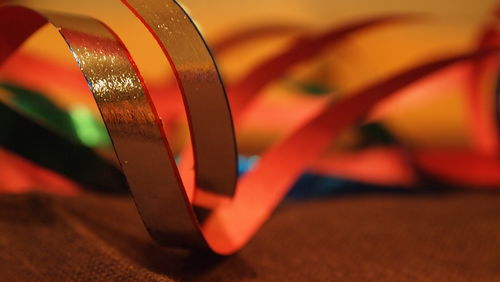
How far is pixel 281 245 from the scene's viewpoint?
0.40m

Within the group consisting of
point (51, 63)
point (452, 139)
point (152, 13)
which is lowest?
point (452, 139)

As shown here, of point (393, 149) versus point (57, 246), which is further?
point (393, 149)

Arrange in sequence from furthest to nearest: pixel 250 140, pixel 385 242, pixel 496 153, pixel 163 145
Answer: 1. pixel 250 140
2. pixel 496 153
3. pixel 385 242
4. pixel 163 145

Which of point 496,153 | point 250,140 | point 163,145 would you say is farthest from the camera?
point 250,140

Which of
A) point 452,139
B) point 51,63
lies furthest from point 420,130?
point 51,63

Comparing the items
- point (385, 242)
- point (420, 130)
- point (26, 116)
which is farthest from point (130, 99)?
point (420, 130)

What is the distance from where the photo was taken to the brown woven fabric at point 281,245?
32cm

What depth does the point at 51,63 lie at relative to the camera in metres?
0.65

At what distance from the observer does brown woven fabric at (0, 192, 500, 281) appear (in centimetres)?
32

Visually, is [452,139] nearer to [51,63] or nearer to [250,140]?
[250,140]

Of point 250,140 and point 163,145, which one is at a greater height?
point 163,145

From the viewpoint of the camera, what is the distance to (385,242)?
1.36 ft

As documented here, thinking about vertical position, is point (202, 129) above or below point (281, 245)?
above

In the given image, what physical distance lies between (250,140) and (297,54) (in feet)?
0.49
